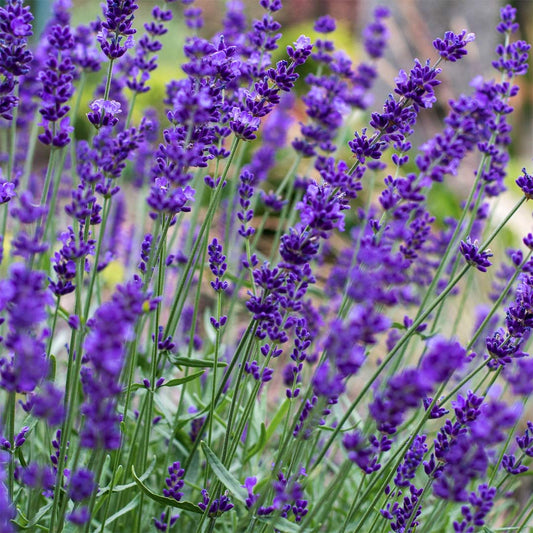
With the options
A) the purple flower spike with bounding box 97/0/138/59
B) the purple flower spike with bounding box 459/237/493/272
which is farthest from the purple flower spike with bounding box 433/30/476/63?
the purple flower spike with bounding box 97/0/138/59

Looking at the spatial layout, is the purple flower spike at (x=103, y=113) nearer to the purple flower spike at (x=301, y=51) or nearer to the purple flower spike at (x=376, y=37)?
the purple flower spike at (x=301, y=51)

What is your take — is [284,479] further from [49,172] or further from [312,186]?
[49,172]

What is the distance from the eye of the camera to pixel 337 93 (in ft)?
7.11

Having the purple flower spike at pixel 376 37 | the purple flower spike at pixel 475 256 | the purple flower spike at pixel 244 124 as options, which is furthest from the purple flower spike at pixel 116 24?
the purple flower spike at pixel 376 37

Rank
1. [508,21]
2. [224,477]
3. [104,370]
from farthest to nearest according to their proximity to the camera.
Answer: [508,21] < [224,477] < [104,370]

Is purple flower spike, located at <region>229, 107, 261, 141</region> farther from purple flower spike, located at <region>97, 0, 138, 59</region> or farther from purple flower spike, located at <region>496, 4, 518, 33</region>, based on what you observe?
purple flower spike, located at <region>496, 4, 518, 33</region>

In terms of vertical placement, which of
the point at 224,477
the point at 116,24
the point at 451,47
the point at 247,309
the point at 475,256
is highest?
the point at 451,47

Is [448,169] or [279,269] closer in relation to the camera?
[279,269]

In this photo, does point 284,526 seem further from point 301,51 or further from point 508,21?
point 508,21

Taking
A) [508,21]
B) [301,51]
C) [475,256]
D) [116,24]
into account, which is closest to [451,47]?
[301,51]

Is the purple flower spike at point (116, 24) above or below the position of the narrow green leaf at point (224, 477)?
above

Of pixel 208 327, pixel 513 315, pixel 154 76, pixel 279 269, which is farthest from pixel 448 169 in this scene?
pixel 154 76

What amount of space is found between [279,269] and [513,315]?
505 millimetres

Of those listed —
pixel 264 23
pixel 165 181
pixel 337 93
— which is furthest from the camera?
pixel 337 93
